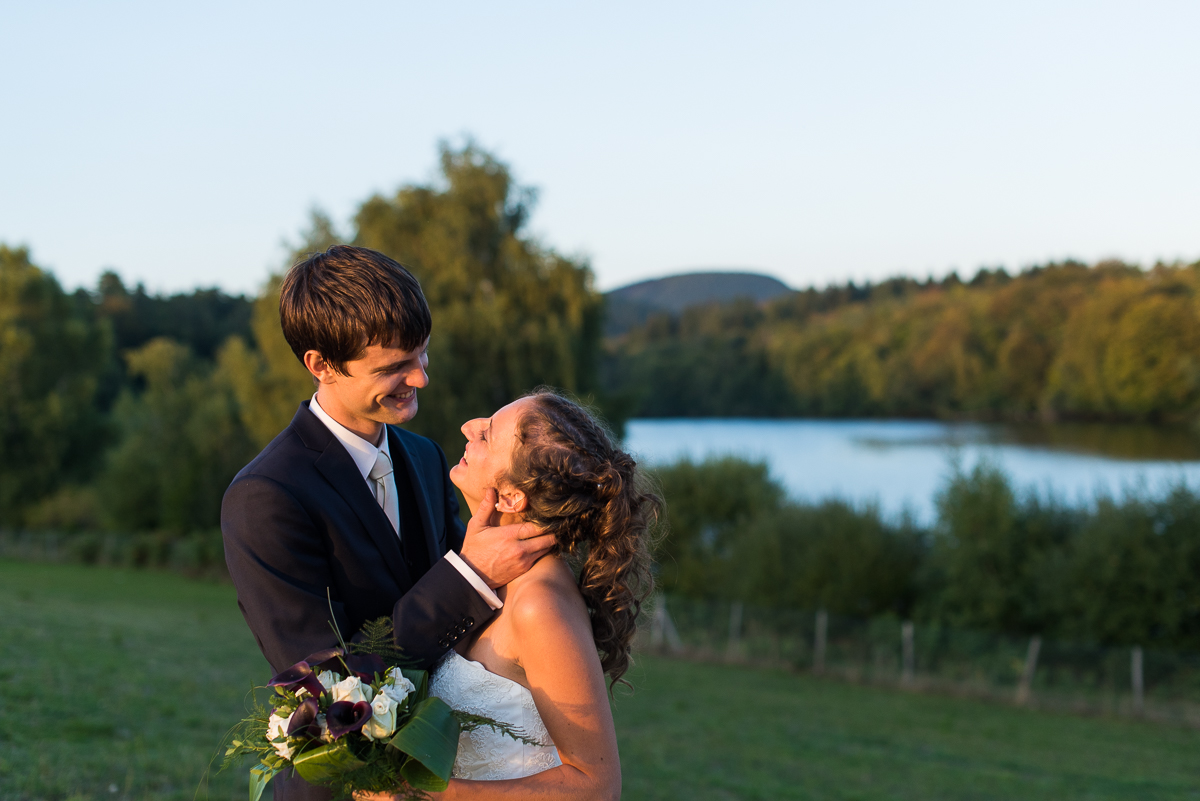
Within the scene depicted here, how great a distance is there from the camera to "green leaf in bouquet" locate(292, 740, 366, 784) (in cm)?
189

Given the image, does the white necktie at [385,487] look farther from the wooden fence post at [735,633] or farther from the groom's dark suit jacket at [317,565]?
the wooden fence post at [735,633]

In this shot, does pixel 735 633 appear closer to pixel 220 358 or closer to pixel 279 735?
pixel 279 735

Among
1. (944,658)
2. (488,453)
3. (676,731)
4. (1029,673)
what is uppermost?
(488,453)

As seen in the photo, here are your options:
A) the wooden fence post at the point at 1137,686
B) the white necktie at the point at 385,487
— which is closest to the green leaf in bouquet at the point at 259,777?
the white necktie at the point at 385,487

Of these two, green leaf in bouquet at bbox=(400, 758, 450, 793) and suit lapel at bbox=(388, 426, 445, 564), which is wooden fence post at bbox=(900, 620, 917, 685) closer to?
suit lapel at bbox=(388, 426, 445, 564)

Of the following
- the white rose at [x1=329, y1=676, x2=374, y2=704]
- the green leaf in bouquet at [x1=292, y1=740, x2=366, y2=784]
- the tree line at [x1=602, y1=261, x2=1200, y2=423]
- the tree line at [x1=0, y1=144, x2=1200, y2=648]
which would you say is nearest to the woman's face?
the white rose at [x1=329, y1=676, x2=374, y2=704]

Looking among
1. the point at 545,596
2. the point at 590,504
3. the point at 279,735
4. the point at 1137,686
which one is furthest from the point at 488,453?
the point at 1137,686

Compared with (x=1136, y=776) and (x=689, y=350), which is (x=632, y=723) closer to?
(x=1136, y=776)

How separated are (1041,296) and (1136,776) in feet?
112

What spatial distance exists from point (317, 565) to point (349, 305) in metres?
0.72

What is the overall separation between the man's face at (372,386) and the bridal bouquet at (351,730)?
2.56ft

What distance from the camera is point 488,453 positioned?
102 inches

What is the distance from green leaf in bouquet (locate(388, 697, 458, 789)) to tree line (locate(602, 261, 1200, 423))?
87.4 feet

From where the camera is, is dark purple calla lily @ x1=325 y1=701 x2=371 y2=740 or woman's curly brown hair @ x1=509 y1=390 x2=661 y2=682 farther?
woman's curly brown hair @ x1=509 y1=390 x2=661 y2=682
